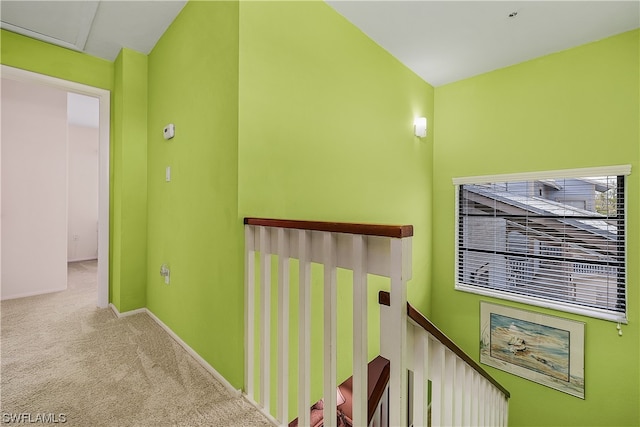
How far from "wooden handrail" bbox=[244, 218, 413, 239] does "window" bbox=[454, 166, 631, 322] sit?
105 inches

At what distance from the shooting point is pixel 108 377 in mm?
1637

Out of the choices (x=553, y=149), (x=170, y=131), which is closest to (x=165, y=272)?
(x=170, y=131)

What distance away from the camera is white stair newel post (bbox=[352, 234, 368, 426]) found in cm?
100

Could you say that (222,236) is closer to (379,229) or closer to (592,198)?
(379,229)

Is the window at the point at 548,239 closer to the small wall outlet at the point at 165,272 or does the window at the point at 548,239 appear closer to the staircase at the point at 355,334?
the staircase at the point at 355,334

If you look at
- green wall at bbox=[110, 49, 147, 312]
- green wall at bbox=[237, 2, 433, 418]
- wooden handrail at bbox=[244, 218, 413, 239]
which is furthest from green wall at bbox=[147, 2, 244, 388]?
wooden handrail at bbox=[244, 218, 413, 239]

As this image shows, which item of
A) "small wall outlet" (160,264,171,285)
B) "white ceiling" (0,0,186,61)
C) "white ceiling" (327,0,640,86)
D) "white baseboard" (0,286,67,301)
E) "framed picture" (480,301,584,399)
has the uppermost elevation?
"white ceiling" (327,0,640,86)

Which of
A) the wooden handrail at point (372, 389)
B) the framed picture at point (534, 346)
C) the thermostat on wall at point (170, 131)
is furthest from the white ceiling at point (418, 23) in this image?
the framed picture at point (534, 346)

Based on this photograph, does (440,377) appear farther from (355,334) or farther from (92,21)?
(92,21)

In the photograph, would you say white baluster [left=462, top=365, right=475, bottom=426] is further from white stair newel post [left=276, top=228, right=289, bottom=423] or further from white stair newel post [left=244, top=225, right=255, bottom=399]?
white stair newel post [left=244, top=225, right=255, bottom=399]

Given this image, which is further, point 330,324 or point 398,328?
point 330,324

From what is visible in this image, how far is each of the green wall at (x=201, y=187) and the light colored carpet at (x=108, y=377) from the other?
0.14 meters

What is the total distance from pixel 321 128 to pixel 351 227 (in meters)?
1.22

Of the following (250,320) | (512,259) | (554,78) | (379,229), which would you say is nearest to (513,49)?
(554,78)
